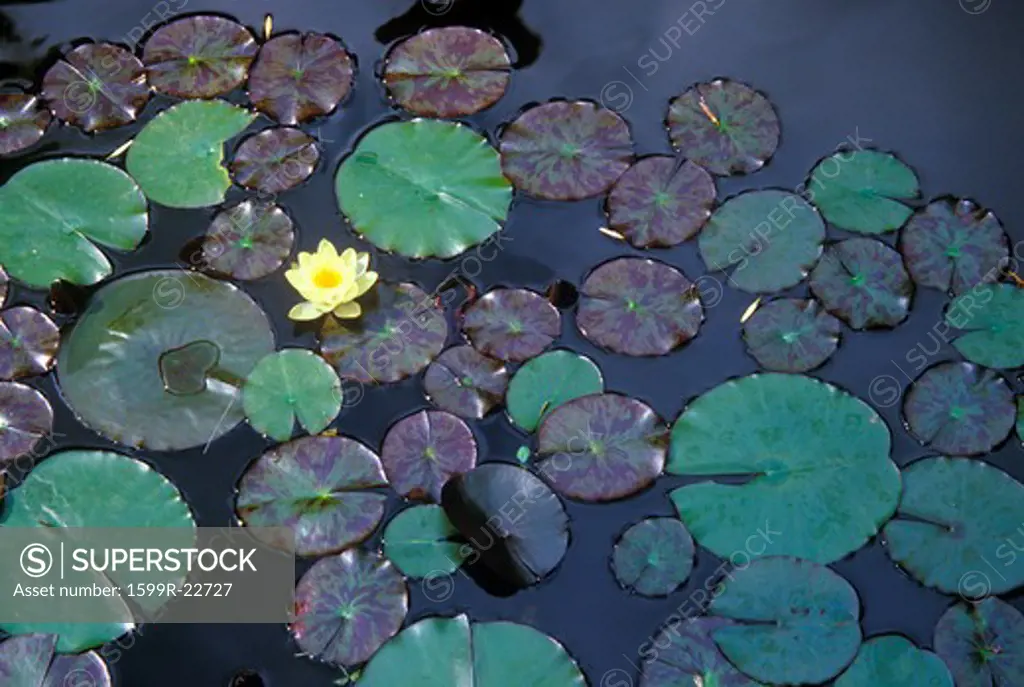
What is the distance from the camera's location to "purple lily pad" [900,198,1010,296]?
10.1 feet

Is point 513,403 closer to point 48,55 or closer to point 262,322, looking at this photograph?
point 262,322

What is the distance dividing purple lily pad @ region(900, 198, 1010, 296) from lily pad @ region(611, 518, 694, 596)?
110 cm

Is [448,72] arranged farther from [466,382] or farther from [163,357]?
[163,357]

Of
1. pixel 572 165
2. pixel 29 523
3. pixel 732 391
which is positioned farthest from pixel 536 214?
pixel 29 523

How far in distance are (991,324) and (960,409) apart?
1.01ft

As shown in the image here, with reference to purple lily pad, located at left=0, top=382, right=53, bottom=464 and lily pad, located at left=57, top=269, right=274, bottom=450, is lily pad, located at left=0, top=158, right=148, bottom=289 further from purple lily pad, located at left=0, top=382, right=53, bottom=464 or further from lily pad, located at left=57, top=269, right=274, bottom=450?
purple lily pad, located at left=0, top=382, right=53, bottom=464

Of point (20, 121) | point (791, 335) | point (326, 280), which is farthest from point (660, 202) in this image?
point (20, 121)

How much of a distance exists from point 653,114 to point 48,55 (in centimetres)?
201

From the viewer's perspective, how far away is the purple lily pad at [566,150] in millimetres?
3207

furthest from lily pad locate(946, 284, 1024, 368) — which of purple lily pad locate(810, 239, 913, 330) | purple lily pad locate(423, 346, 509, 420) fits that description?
purple lily pad locate(423, 346, 509, 420)

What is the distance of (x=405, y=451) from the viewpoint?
281 cm

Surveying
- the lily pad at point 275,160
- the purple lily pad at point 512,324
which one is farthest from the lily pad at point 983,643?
the lily pad at point 275,160

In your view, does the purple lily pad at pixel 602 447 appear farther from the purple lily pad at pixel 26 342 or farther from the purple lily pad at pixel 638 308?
the purple lily pad at pixel 26 342

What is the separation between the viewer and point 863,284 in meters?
3.05
